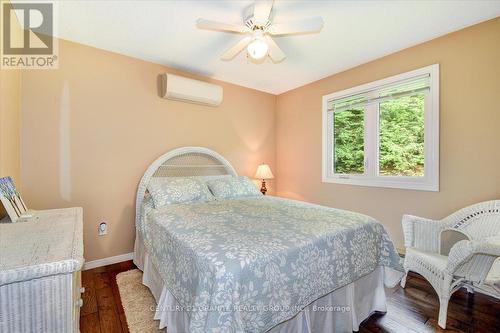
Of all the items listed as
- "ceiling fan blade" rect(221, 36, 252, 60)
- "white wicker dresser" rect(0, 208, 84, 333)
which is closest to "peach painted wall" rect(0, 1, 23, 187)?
"white wicker dresser" rect(0, 208, 84, 333)

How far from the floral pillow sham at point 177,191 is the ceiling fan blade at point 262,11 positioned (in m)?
1.71

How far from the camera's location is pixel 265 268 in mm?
1195

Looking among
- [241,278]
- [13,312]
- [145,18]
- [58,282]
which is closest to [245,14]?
[145,18]

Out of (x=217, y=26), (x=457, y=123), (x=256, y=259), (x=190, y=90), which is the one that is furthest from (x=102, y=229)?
(x=457, y=123)

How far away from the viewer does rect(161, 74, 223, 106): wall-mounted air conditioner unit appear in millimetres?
2871

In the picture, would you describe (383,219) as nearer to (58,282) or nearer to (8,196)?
(58,282)

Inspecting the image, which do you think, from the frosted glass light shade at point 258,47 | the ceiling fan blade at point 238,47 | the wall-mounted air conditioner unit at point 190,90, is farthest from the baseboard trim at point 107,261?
the frosted glass light shade at point 258,47

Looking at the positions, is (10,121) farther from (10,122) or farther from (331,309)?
(331,309)

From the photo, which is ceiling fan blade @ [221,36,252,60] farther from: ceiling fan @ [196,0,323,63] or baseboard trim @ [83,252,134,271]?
baseboard trim @ [83,252,134,271]

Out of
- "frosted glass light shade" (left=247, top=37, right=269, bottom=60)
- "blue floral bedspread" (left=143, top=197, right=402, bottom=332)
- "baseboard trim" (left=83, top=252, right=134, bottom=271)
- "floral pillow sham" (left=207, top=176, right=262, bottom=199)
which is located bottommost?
"baseboard trim" (left=83, top=252, right=134, bottom=271)

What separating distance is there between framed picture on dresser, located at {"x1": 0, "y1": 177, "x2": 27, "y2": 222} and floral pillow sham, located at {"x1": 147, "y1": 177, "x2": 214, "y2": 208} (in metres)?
0.97

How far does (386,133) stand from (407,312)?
188 centimetres

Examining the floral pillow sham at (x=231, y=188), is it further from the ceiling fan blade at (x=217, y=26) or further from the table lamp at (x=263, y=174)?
the ceiling fan blade at (x=217, y=26)

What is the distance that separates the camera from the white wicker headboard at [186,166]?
2.78m
